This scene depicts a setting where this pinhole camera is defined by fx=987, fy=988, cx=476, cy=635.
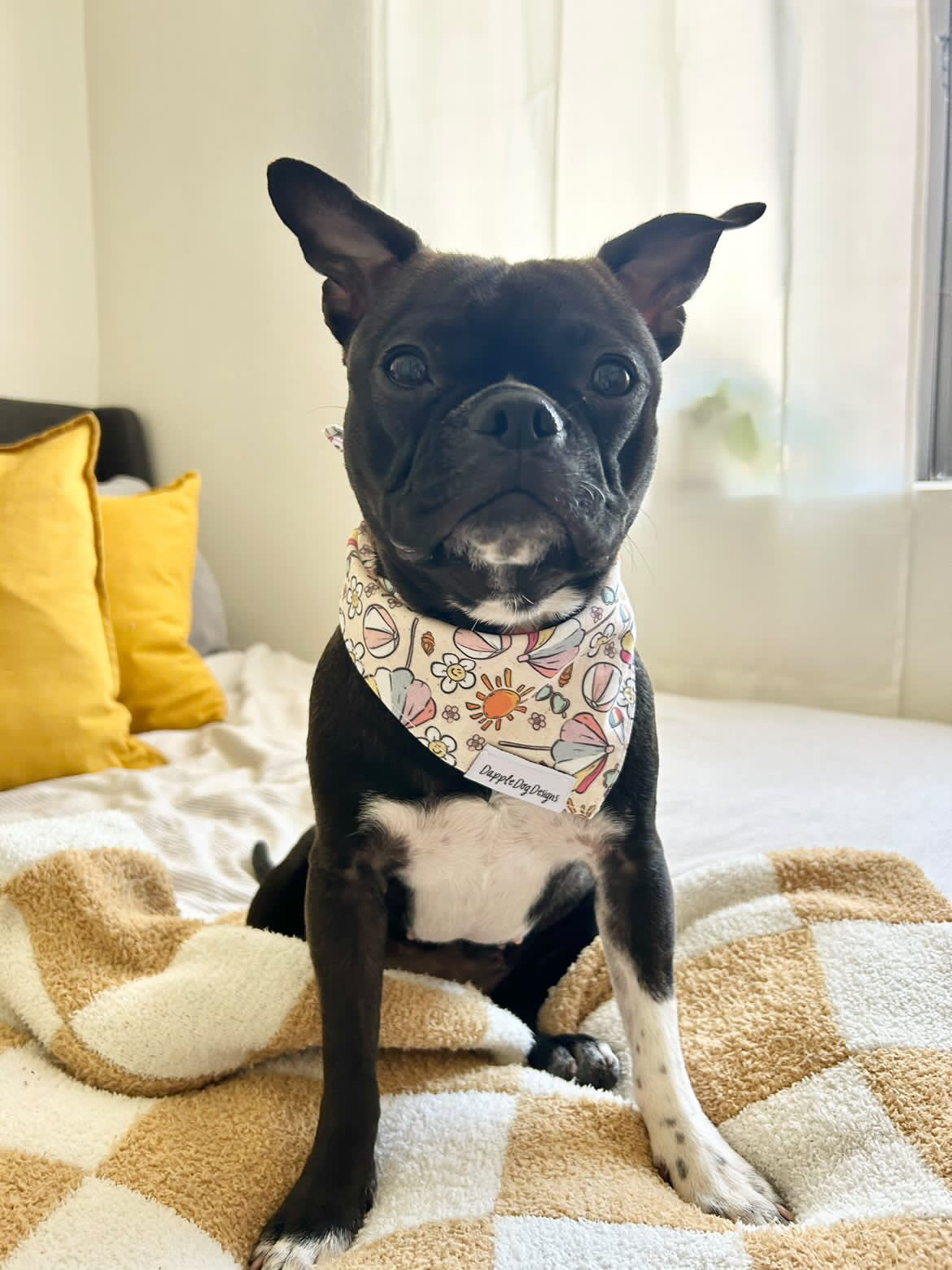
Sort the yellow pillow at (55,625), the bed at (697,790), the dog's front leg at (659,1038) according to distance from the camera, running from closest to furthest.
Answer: the dog's front leg at (659,1038) < the bed at (697,790) < the yellow pillow at (55,625)

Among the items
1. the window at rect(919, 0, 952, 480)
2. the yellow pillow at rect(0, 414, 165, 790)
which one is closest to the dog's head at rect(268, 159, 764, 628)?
the yellow pillow at rect(0, 414, 165, 790)

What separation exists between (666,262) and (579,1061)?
964 millimetres

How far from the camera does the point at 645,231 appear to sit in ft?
3.87

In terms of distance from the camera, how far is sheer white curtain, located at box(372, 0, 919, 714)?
228 cm

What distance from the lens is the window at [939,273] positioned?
230 cm

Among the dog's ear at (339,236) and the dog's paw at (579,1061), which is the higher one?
the dog's ear at (339,236)

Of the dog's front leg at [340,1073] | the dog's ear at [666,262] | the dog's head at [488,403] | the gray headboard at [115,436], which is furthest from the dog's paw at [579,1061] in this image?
the gray headboard at [115,436]

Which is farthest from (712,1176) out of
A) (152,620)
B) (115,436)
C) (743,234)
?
(115,436)

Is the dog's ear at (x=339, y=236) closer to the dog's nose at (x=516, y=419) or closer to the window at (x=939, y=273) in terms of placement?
the dog's nose at (x=516, y=419)

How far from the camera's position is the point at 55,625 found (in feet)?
6.56

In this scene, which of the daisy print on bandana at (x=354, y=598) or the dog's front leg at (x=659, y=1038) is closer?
the dog's front leg at (x=659, y=1038)

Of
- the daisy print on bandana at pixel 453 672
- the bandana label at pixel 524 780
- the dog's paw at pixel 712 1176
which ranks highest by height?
the daisy print on bandana at pixel 453 672

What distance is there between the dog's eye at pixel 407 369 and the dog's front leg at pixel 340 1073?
504 millimetres

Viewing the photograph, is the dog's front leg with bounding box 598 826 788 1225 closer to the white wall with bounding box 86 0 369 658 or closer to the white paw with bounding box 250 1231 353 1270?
the white paw with bounding box 250 1231 353 1270
